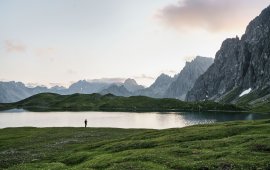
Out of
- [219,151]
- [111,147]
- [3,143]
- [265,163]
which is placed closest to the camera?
[265,163]

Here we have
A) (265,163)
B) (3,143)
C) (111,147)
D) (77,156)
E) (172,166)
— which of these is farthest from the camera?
(3,143)

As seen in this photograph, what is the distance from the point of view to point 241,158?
131ft

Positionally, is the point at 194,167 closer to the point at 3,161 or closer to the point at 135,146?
Answer: the point at 135,146

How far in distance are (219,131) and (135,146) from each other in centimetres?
1632

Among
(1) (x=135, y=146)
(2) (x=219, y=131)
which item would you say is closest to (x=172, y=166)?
(1) (x=135, y=146)

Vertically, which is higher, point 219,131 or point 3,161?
point 219,131

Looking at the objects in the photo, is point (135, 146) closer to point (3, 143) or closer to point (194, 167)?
point (194, 167)

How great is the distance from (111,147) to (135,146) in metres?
4.68

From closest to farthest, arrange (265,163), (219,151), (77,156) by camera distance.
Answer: (265,163), (219,151), (77,156)

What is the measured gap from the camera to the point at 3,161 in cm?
5750

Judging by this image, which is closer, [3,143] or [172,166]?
[172,166]

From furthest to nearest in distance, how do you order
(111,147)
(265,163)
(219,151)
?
(111,147)
(219,151)
(265,163)

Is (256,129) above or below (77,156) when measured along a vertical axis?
above

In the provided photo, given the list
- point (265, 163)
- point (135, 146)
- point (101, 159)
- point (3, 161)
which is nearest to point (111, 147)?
point (135, 146)
